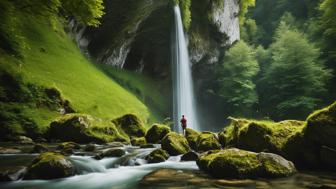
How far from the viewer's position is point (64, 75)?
28.3 metres

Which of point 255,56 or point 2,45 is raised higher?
point 255,56

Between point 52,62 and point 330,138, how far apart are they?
25.2 m

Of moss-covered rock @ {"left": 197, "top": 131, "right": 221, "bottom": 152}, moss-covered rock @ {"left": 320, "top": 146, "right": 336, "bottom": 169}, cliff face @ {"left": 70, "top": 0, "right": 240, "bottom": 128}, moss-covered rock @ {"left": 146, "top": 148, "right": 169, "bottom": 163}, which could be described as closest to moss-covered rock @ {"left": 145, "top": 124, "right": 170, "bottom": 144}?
moss-covered rock @ {"left": 197, "top": 131, "right": 221, "bottom": 152}

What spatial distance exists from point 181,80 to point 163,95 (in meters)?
4.15

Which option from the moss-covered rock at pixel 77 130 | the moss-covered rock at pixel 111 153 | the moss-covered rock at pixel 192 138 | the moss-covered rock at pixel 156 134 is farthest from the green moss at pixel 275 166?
the moss-covered rock at pixel 77 130

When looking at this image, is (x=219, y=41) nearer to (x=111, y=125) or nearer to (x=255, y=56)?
(x=255, y=56)

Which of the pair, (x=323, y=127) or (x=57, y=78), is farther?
(x=57, y=78)

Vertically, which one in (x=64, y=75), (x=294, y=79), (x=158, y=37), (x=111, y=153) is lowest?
(x=111, y=153)

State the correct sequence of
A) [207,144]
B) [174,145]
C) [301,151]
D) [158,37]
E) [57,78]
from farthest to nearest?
1. [158,37]
2. [57,78]
3. [207,144]
4. [174,145]
5. [301,151]

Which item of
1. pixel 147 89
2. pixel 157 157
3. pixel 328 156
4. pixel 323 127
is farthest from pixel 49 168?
pixel 147 89

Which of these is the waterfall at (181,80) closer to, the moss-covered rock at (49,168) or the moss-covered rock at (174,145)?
the moss-covered rock at (174,145)

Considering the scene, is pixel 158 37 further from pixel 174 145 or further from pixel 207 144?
pixel 174 145

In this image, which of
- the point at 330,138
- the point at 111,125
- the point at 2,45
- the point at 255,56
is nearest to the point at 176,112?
the point at 255,56

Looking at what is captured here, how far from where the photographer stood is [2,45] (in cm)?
2216
